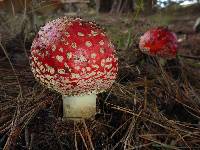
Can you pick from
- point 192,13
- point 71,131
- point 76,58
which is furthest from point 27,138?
point 192,13

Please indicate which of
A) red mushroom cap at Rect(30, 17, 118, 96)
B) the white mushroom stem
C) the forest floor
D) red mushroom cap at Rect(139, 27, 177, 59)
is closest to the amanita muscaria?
red mushroom cap at Rect(30, 17, 118, 96)

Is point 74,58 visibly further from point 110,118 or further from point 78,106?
point 110,118

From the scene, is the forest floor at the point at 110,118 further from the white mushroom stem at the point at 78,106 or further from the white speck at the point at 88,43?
the white speck at the point at 88,43

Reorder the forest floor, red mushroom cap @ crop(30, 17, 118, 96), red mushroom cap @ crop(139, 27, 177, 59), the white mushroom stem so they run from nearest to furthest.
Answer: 1. red mushroom cap @ crop(30, 17, 118, 96)
2. the forest floor
3. the white mushroom stem
4. red mushroom cap @ crop(139, 27, 177, 59)

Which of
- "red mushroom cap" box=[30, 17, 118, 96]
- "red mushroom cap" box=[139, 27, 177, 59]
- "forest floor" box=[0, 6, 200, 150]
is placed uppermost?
"red mushroom cap" box=[30, 17, 118, 96]

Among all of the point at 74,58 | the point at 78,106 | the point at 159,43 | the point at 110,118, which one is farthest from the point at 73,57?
the point at 159,43

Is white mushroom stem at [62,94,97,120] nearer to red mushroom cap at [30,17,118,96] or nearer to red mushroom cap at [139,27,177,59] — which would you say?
red mushroom cap at [30,17,118,96]

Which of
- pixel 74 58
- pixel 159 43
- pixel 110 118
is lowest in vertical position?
pixel 110 118
